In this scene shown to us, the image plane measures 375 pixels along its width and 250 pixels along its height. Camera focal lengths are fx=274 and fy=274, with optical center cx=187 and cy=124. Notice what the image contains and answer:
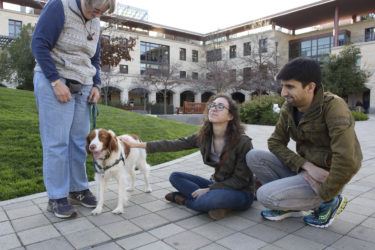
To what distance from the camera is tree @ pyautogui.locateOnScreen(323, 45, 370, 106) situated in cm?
2514

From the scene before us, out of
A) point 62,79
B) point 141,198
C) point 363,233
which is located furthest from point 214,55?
point 363,233

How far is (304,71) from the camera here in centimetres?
255

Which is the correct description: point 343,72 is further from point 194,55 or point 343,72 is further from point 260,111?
point 194,55

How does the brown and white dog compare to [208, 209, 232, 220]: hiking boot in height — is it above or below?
above

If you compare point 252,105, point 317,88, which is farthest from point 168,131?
point 252,105

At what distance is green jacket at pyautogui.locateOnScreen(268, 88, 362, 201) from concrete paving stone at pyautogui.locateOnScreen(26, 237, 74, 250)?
2225 millimetres

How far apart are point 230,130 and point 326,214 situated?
1310mm

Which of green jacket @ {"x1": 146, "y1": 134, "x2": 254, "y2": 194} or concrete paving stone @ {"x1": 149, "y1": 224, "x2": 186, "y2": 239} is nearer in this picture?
concrete paving stone @ {"x1": 149, "y1": 224, "x2": 186, "y2": 239}

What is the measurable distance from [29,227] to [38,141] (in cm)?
342

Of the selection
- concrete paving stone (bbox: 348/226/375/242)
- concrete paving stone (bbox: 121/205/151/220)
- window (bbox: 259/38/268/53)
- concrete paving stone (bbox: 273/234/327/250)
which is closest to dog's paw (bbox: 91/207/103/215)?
concrete paving stone (bbox: 121/205/151/220)

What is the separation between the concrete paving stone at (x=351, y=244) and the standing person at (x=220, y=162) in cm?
97

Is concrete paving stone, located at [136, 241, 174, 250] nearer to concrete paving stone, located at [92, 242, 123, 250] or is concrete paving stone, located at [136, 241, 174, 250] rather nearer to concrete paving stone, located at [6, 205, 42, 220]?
concrete paving stone, located at [92, 242, 123, 250]

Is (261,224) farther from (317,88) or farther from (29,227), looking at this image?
(29,227)

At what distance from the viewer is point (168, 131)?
29.5 feet
